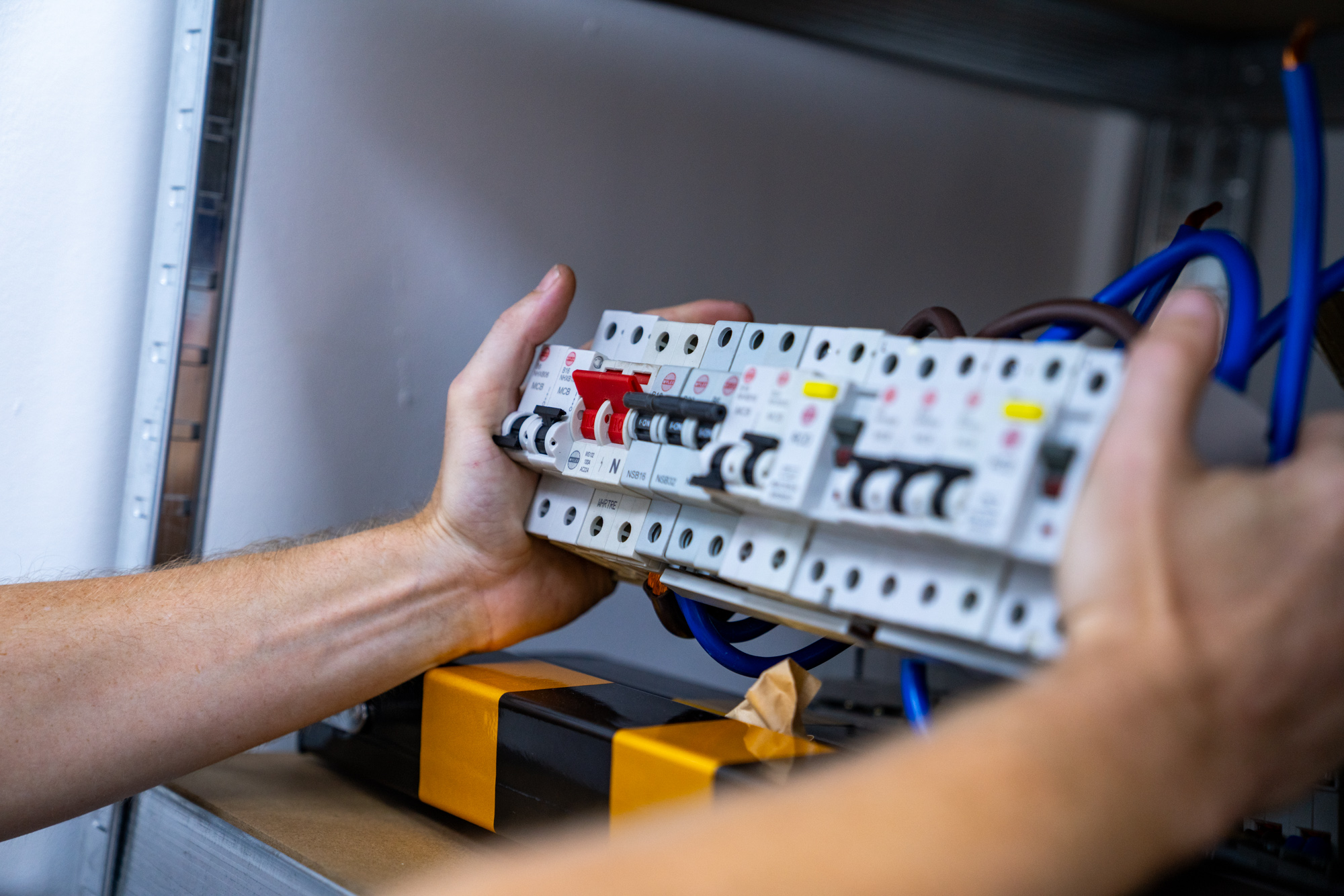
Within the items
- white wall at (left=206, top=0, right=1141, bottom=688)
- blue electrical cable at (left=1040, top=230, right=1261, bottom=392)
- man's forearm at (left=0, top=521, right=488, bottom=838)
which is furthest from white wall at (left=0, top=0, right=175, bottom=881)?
blue electrical cable at (left=1040, top=230, right=1261, bottom=392)

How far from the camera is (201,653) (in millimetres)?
902

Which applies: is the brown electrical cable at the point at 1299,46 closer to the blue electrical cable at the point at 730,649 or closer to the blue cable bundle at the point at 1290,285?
the blue cable bundle at the point at 1290,285

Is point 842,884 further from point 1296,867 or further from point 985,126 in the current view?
point 985,126

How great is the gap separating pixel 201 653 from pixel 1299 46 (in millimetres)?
885

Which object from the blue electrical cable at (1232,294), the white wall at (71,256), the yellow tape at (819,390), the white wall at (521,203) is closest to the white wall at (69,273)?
the white wall at (71,256)

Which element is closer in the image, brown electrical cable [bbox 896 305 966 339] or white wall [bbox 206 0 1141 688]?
brown electrical cable [bbox 896 305 966 339]

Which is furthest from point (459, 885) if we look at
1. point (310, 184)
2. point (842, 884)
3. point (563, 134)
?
point (563, 134)

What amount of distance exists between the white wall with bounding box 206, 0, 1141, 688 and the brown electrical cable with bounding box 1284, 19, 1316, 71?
936 millimetres

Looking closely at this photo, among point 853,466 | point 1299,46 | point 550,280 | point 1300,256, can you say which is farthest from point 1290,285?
point 550,280

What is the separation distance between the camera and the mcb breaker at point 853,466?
21.4 inches

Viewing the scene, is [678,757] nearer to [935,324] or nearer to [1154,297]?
[935,324]

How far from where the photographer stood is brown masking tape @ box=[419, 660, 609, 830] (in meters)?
0.83

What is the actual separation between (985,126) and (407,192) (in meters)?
1.01

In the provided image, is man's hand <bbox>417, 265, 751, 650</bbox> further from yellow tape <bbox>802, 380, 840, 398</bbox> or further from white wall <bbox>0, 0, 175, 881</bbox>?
→ white wall <bbox>0, 0, 175, 881</bbox>
